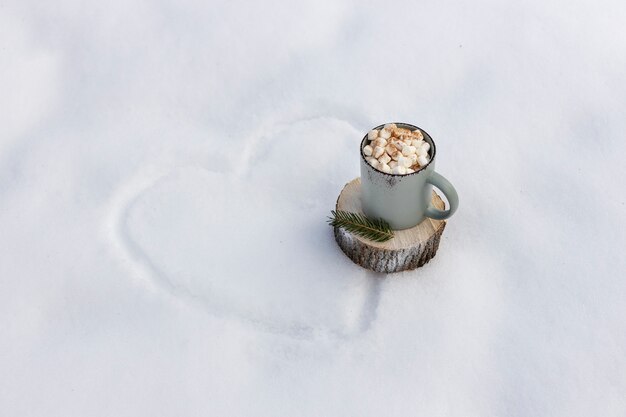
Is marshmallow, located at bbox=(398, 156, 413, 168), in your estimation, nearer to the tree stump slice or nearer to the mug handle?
the mug handle

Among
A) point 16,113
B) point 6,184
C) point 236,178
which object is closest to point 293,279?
point 236,178

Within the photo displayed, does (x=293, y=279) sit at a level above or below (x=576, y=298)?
A: below

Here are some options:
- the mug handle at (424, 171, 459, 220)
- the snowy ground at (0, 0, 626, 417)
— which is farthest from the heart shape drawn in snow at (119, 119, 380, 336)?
the mug handle at (424, 171, 459, 220)

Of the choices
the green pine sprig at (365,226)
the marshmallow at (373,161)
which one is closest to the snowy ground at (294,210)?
the green pine sprig at (365,226)

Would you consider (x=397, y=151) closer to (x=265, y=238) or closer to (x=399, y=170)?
(x=399, y=170)

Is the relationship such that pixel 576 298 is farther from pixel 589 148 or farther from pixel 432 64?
pixel 432 64

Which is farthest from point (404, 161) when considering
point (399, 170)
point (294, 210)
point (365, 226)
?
point (294, 210)
